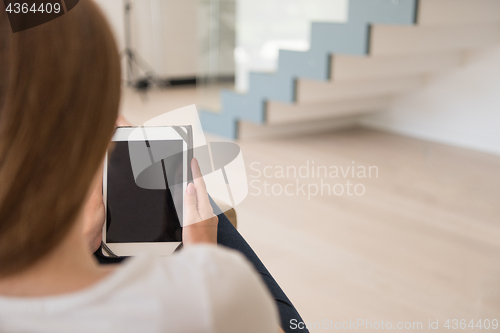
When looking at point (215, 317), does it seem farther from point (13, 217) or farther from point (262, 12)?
point (262, 12)

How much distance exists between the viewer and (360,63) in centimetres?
284

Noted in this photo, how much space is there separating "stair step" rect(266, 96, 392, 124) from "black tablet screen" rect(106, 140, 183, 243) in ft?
7.81

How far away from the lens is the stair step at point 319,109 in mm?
3062

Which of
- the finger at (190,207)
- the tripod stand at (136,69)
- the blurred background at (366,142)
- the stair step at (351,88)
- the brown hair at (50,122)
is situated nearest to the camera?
the brown hair at (50,122)

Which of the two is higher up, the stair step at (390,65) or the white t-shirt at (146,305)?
the white t-shirt at (146,305)

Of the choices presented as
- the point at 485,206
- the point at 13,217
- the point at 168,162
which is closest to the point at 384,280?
the point at 485,206

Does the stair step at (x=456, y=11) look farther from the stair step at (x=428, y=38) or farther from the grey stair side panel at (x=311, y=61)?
the stair step at (x=428, y=38)

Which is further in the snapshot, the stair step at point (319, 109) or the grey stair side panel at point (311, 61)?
the stair step at point (319, 109)

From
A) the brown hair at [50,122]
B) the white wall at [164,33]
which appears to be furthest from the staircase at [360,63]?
the brown hair at [50,122]

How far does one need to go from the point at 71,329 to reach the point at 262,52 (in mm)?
3206

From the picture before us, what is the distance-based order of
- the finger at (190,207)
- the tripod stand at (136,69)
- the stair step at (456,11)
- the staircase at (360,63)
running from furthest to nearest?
the tripod stand at (136,69)
the staircase at (360,63)
the stair step at (456,11)
the finger at (190,207)

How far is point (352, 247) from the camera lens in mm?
A: 1686

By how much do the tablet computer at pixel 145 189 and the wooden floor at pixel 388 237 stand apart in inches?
28.2

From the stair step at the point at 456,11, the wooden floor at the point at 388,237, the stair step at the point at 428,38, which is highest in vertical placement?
the stair step at the point at 456,11
